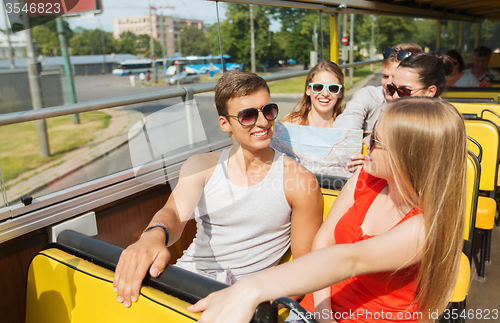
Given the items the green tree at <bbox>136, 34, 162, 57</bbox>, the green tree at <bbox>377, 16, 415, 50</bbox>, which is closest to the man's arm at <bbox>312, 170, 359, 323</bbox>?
the green tree at <bbox>377, 16, 415, 50</bbox>

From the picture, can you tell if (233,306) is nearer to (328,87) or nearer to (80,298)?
(80,298)

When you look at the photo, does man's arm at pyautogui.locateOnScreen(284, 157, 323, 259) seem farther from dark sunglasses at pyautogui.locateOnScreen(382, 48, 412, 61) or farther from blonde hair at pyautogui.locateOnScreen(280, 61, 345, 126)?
dark sunglasses at pyautogui.locateOnScreen(382, 48, 412, 61)

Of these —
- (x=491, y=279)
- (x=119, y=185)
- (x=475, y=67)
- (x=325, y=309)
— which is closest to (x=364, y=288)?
(x=325, y=309)

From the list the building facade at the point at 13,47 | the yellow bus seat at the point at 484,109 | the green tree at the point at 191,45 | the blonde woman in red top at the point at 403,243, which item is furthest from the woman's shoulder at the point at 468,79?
the green tree at the point at 191,45

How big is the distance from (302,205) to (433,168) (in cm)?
59

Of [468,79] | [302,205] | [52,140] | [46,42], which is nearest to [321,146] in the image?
[302,205]

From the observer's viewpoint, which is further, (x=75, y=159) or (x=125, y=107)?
(x=75, y=159)

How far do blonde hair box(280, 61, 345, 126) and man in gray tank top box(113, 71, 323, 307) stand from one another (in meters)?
0.92

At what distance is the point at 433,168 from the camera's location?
3.59ft

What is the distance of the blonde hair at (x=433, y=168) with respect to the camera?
42.8 inches

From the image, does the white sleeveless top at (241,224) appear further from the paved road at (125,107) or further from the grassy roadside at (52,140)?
the grassy roadside at (52,140)

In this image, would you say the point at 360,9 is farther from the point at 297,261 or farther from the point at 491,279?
the point at 297,261

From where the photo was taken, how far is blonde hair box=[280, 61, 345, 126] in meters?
2.44

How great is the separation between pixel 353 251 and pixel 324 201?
0.72 metres
